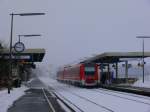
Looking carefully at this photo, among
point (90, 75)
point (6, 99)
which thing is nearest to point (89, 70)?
point (90, 75)

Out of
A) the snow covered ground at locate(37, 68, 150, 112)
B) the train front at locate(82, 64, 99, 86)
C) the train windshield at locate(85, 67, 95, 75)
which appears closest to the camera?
the snow covered ground at locate(37, 68, 150, 112)

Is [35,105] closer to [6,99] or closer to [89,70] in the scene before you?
[6,99]

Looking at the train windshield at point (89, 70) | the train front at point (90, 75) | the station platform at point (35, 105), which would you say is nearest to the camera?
the station platform at point (35, 105)

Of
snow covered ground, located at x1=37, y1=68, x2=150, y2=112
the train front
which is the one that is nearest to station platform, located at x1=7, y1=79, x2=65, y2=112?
snow covered ground, located at x1=37, y1=68, x2=150, y2=112

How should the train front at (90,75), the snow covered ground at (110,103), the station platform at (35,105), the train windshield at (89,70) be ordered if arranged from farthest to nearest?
1. the train windshield at (89,70)
2. the train front at (90,75)
3. the snow covered ground at (110,103)
4. the station platform at (35,105)

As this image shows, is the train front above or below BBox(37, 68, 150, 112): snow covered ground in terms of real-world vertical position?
above

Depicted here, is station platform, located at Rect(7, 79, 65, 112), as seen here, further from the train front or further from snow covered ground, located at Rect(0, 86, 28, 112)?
the train front

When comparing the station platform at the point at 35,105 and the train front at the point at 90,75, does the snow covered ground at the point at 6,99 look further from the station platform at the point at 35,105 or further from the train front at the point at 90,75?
the train front at the point at 90,75

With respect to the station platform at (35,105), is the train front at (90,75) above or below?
above

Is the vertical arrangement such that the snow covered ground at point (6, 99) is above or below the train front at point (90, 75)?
below

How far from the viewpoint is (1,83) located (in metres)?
66.6

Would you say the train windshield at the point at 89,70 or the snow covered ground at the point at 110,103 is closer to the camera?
the snow covered ground at the point at 110,103

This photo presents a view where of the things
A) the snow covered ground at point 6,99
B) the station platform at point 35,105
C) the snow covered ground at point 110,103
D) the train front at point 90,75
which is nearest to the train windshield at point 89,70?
the train front at point 90,75

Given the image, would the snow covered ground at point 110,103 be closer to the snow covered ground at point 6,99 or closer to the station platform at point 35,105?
the station platform at point 35,105
